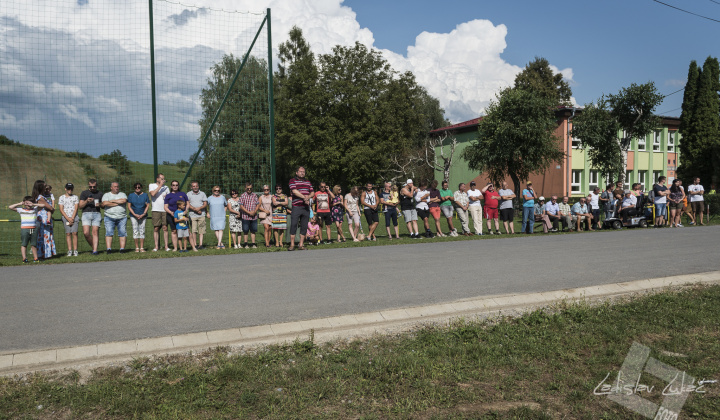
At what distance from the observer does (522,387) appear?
3.81m

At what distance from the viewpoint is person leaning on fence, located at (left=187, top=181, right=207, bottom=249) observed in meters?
14.0

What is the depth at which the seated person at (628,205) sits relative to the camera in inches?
792

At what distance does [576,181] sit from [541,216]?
30505 mm

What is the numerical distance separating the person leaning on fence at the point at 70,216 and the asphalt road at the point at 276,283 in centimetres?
208

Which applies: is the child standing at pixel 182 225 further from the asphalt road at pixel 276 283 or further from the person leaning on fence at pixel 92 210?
the asphalt road at pixel 276 283

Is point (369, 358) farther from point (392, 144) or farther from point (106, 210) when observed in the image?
point (392, 144)

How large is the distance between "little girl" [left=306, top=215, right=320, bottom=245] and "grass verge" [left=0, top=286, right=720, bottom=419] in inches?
375

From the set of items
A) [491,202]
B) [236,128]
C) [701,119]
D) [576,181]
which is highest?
[701,119]

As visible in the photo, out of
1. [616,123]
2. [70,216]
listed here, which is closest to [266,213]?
[70,216]

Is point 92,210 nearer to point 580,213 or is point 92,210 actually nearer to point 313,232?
point 313,232

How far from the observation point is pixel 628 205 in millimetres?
20109

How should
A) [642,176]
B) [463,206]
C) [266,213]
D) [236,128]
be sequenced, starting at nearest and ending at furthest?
1. [266,213]
2. [236,128]
3. [463,206]
4. [642,176]

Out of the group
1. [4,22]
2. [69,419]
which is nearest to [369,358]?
[69,419]

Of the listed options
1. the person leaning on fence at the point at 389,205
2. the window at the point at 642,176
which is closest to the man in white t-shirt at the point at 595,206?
the person leaning on fence at the point at 389,205
